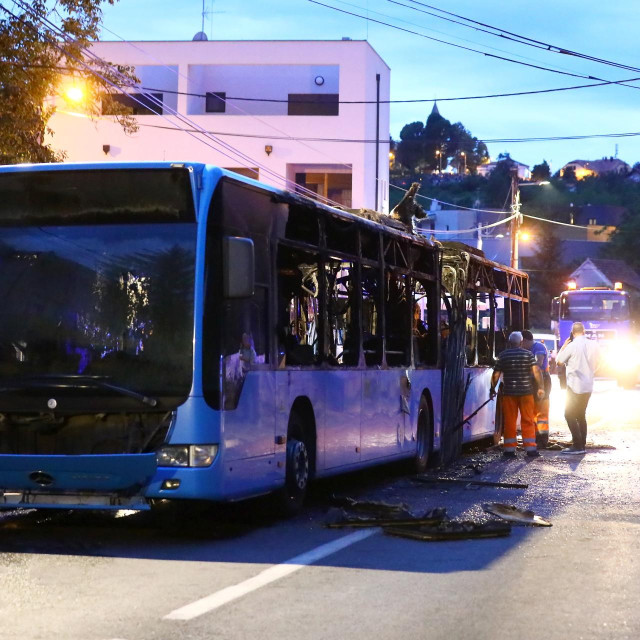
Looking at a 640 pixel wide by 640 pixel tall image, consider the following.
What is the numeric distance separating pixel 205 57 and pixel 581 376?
30581mm

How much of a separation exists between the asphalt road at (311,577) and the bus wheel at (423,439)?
3503 mm

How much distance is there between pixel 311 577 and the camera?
8328 millimetres

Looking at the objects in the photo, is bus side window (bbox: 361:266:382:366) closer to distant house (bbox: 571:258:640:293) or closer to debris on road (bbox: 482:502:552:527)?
debris on road (bbox: 482:502:552:527)

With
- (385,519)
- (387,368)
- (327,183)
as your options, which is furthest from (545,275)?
(385,519)

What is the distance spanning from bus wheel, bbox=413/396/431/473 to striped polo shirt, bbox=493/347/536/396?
2.41 meters

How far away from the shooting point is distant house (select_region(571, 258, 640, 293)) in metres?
113

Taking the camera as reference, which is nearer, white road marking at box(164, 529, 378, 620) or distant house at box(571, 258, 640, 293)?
white road marking at box(164, 529, 378, 620)

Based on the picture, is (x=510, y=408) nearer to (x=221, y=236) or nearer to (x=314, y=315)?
(x=314, y=315)

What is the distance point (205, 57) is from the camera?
48.2m

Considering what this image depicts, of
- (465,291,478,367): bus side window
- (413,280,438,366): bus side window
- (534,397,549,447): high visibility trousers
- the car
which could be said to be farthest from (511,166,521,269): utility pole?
(413,280,438,366): bus side window

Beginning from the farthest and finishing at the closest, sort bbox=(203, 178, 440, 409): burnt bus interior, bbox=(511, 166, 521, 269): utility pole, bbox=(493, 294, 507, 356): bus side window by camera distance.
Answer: bbox=(511, 166, 521, 269): utility pole → bbox=(493, 294, 507, 356): bus side window → bbox=(203, 178, 440, 409): burnt bus interior

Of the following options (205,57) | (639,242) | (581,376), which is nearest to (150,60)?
(205,57)

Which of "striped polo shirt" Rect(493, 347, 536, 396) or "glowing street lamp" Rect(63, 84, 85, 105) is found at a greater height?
"glowing street lamp" Rect(63, 84, 85, 105)

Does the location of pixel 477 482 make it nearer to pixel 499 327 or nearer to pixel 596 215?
pixel 499 327
